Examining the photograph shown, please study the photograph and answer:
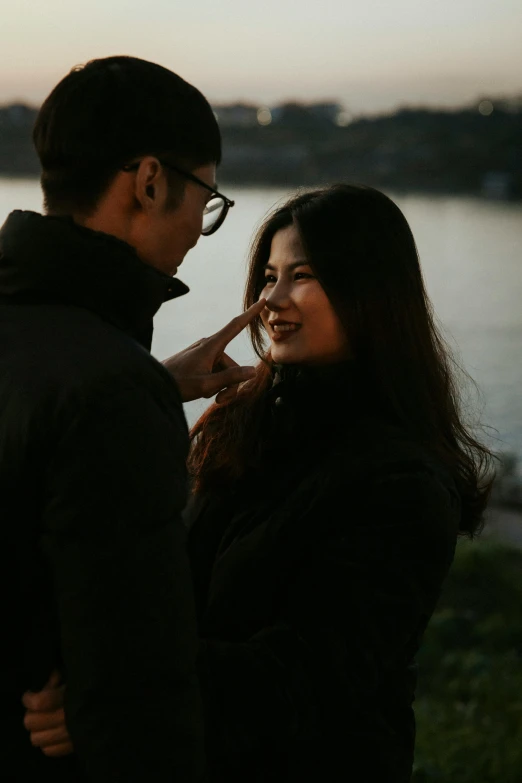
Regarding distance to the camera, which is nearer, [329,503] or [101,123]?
[101,123]

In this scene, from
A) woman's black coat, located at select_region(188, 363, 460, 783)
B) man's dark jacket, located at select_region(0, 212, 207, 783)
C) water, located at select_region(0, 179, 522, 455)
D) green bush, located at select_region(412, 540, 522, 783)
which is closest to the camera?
man's dark jacket, located at select_region(0, 212, 207, 783)

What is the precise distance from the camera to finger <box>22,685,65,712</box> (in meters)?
1.18

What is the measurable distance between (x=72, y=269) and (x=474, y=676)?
4033 millimetres

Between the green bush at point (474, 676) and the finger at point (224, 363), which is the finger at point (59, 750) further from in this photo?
the green bush at point (474, 676)

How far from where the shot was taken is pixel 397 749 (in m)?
1.64

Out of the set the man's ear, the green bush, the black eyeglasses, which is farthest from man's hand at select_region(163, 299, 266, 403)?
the green bush

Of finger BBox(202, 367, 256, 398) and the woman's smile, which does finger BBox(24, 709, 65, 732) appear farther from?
the woman's smile

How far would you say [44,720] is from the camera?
119 cm

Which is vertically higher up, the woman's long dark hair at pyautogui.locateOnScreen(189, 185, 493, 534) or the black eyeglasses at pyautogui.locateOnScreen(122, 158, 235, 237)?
the black eyeglasses at pyautogui.locateOnScreen(122, 158, 235, 237)

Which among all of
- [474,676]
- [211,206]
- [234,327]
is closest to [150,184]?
[211,206]

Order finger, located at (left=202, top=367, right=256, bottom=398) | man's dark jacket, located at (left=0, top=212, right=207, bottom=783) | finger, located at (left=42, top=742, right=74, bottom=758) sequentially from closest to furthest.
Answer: man's dark jacket, located at (left=0, top=212, right=207, bottom=783) → finger, located at (left=42, top=742, right=74, bottom=758) → finger, located at (left=202, top=367, right=256, bottom=398)

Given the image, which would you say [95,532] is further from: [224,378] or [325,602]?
[224,378]

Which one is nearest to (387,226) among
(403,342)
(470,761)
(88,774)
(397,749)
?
(403,342)

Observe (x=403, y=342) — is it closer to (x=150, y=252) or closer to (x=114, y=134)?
(x=150, y=252)
